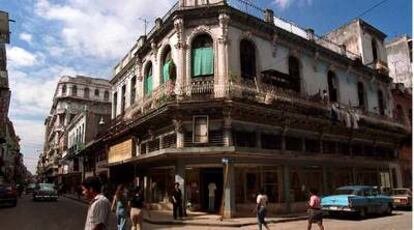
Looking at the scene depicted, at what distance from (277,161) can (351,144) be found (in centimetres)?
788

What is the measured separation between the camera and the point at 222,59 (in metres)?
19.2

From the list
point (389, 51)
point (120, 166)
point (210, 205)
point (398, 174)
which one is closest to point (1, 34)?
point (120, 166)

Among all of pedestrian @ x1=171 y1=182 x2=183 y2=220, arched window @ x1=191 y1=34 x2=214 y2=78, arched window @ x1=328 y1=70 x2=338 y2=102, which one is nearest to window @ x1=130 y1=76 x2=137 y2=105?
arched window @ x1=191 y1=34 x2=214 y2=78

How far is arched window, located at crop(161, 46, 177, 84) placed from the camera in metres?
20.5

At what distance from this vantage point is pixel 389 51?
133 ft

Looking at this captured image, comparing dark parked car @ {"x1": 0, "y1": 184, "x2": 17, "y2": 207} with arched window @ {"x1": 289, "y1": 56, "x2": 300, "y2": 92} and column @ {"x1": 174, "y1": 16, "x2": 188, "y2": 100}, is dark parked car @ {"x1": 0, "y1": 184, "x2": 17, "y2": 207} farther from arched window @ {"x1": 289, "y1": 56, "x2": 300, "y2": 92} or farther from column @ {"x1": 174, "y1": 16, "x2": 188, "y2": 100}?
arched window @ {"x1": 289, "y1": 56, "x2": 300, "y2": 92}

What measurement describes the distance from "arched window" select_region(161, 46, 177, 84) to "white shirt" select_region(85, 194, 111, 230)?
52.6ft

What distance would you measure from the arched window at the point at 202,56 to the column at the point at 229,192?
4705 mm

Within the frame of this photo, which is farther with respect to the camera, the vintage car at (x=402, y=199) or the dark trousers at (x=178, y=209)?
the vintage car at (x=402, y=199)

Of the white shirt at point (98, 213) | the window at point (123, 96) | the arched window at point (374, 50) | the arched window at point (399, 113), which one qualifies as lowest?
the white shirt at point (98, 213)

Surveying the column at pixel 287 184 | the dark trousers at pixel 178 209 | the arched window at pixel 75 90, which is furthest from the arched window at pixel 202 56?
the arched window at pixel 75 90

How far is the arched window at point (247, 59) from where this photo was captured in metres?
20.2

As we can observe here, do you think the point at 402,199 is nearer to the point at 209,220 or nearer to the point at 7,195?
the point at 209,220

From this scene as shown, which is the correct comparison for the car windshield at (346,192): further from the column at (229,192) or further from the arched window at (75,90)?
the arched window at (75,90)
